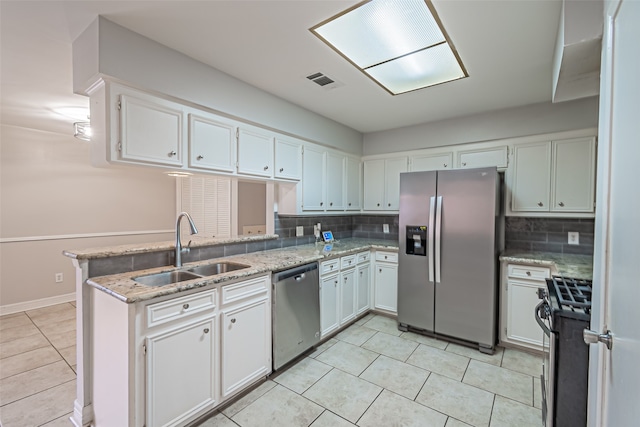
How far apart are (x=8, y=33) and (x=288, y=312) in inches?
111

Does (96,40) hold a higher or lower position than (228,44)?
lower

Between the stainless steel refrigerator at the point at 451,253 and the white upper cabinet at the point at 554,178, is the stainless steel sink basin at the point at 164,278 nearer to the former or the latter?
the stainless steel refrigerator at the point at 451,253

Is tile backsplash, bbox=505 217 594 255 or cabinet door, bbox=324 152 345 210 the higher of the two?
cabinet door, bbox=324 152 345 210

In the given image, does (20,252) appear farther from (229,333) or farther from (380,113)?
(380,113)

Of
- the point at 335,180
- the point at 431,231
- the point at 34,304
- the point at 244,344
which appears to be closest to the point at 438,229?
the point at 431,231

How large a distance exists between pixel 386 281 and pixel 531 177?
79.1 inches

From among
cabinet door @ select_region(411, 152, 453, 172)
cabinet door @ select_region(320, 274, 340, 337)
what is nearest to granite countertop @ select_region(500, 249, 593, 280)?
cabinet door @ select_region(411, 152, 453, 172)

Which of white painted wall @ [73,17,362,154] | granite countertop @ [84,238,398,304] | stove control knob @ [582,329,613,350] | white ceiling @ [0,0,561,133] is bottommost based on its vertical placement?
granite countertop @ [84,238,398,304]

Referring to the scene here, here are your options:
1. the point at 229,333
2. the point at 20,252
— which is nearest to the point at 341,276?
the point at 229,333

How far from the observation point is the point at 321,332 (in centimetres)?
289

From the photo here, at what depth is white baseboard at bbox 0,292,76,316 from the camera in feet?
12.2

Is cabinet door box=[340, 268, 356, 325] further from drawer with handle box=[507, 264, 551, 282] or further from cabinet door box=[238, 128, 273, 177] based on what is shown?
drawer with handle box=[507, 264, 551, 282]

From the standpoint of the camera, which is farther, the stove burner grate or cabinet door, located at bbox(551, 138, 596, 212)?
cabinet door, located at bbox(551, 138, 596, 212)

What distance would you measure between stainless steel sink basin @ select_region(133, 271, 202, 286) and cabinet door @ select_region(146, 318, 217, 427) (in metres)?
0.46
